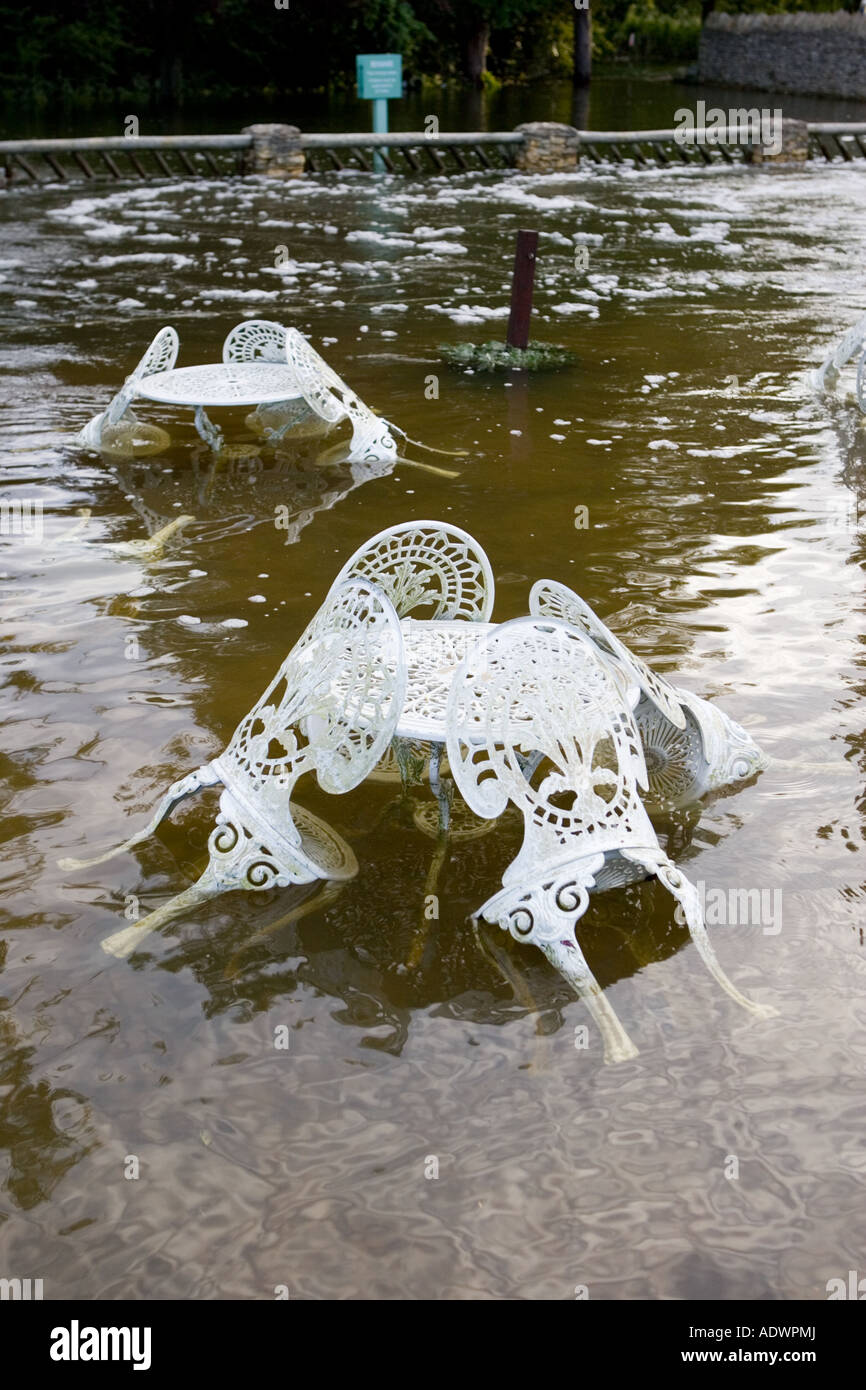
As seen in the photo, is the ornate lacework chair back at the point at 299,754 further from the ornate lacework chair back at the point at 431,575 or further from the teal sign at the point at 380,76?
the teal sign at the point at 380,76

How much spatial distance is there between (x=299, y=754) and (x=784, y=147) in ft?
69.1

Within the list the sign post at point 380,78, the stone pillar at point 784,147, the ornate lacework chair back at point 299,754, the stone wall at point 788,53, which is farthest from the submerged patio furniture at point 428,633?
the stone wall at point 788,53

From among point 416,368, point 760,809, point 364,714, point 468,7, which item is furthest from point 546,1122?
point 468,7

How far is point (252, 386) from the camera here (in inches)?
325

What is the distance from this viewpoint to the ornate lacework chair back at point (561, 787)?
3.73 meters

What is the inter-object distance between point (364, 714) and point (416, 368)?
7072 mm

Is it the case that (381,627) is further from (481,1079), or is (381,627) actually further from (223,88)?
(223,88)

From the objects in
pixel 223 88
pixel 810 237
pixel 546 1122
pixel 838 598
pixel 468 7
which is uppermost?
pixel 468 7

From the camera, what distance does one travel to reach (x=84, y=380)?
10188 millimetres

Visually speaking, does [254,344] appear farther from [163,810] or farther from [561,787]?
[561,787]

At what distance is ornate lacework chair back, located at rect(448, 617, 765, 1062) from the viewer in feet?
12.2

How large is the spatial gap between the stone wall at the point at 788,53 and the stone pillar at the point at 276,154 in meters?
18.8

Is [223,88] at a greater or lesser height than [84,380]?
greater

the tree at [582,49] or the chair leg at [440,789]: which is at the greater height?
the tree at [582,49]
